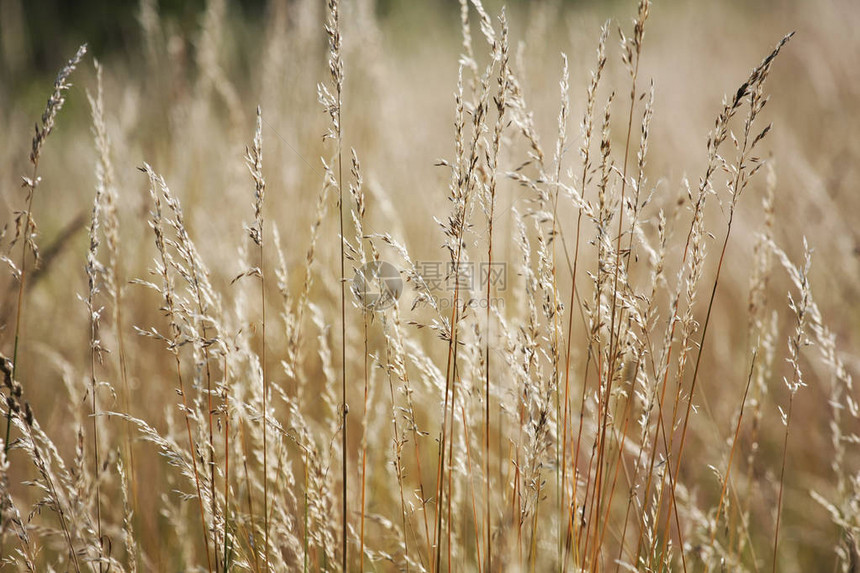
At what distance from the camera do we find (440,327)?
3.67 ft

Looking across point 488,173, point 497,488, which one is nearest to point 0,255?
point 488,173

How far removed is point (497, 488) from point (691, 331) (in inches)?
38.5

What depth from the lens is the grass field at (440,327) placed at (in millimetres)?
1062

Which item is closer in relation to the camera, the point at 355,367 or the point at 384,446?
the point at 384,446

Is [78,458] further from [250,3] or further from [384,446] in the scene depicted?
[250,3]

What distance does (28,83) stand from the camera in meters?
7.88

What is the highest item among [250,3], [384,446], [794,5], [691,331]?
[250,3]

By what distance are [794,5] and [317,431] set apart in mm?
6980

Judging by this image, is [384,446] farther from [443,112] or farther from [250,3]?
[250,3]

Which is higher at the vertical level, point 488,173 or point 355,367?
point 488,173

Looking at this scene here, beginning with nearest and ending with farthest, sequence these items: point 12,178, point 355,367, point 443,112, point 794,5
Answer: point 355,367, point 12,178, point 443,112, point 794,5

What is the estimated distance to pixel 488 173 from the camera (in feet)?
3.53

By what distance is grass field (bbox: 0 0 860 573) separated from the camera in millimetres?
1062

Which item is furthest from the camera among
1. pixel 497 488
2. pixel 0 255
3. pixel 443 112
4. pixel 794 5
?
pixel 794 5
